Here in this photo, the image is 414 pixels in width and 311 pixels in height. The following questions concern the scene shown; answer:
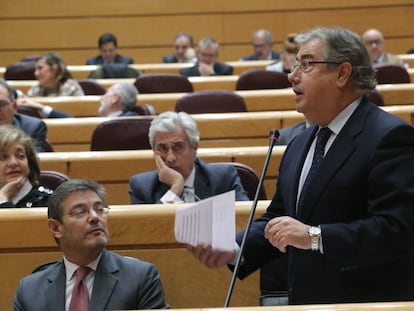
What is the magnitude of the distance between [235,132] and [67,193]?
2.25 m

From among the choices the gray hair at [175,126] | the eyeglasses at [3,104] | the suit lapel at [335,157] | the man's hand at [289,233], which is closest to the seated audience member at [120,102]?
the eyeglasses at [3,104]

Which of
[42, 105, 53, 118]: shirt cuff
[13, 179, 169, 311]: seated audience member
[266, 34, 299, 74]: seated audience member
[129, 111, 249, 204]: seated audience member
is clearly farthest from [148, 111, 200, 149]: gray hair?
[266, 34, 299, 74]: seated audience member

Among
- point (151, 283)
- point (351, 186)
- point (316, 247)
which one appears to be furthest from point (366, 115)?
point (151, 283)

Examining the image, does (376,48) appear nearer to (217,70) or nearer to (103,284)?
(217,70)

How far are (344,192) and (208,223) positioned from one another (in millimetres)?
342

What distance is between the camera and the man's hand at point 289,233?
1.96 meters

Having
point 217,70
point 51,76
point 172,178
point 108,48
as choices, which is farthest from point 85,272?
point 108,48

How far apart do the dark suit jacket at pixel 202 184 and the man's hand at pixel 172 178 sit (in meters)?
0.04

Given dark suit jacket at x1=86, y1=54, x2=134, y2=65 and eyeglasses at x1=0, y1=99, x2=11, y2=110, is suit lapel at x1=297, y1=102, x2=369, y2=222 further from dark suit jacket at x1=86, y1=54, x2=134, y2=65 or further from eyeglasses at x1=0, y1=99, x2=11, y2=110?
dark suit jacket at x1=86, y1=54, x2=134, y2=65

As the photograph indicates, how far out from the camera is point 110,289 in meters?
2.66

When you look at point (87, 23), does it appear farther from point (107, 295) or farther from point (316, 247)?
point (316, 247)

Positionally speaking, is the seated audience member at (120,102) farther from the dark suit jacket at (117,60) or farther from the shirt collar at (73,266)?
the dark suit jacket at (117,60)

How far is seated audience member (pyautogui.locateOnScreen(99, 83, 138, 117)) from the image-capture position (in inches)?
219

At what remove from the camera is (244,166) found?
3.85m
